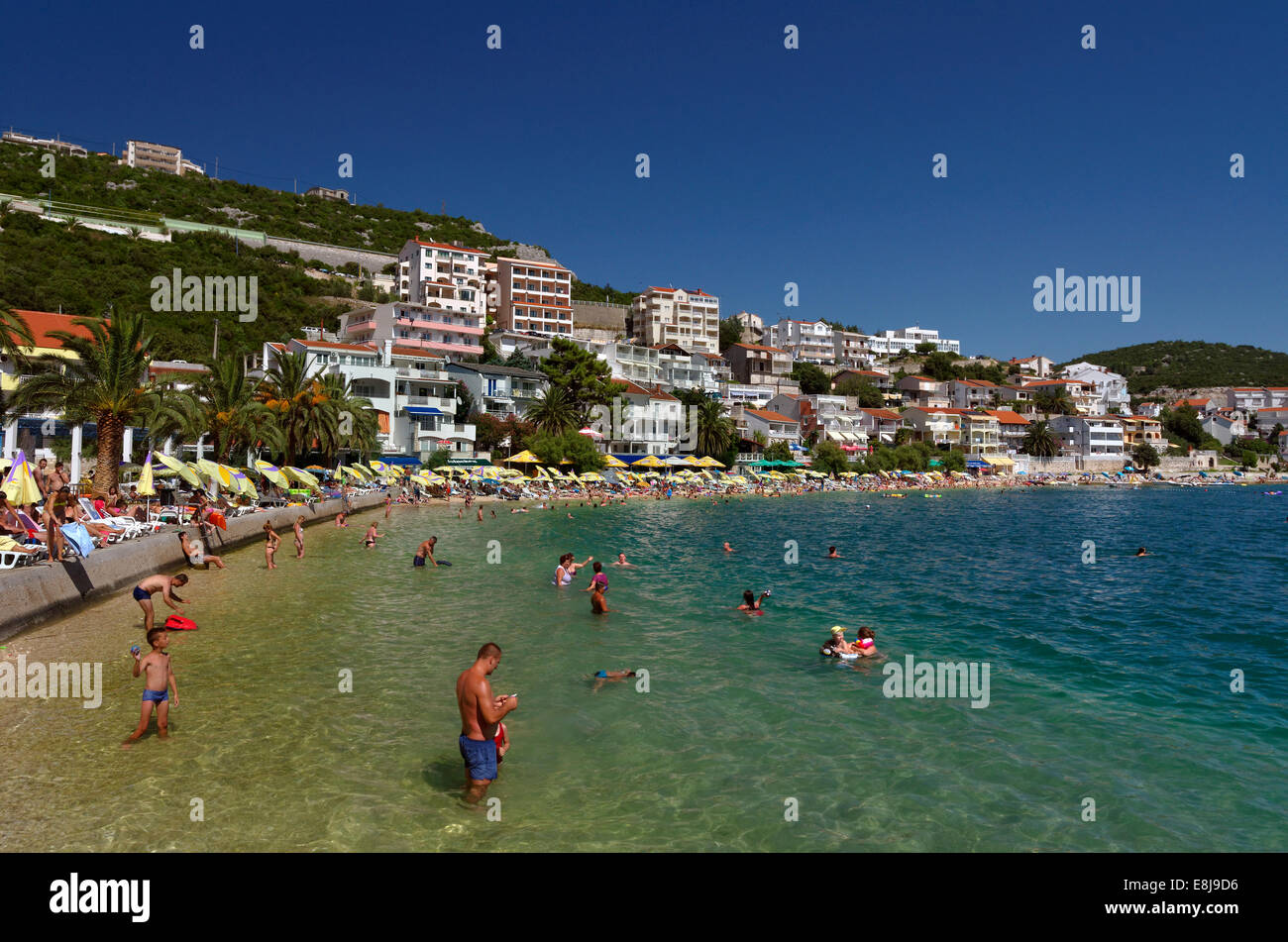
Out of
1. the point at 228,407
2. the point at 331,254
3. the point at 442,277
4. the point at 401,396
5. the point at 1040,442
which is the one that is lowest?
the point at 228,407

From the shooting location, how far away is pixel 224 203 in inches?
4163

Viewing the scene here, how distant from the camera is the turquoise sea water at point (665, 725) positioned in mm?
7145

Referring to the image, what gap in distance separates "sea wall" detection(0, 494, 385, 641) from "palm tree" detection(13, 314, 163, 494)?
4.06 meters

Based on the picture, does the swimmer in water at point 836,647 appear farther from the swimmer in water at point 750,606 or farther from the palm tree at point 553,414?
the palm tree at point 553,414

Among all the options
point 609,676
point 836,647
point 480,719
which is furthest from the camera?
point 836,647

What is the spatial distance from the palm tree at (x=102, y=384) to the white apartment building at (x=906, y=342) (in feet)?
488

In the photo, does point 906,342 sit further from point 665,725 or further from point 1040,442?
point 665,725

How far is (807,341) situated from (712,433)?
248ft

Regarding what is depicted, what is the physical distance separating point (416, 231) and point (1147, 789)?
131 meters

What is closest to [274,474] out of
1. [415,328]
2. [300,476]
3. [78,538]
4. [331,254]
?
[300,476]

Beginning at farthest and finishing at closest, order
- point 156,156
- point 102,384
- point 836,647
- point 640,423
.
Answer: point 156,156, point 640,423, point 102,384, point 836,647

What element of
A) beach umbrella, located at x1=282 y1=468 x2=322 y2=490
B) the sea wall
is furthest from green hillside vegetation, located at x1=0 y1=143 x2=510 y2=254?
the sea wall

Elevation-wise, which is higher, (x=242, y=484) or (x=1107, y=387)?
(x=1107, y=387)

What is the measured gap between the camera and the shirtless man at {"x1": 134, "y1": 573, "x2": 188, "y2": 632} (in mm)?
13742
